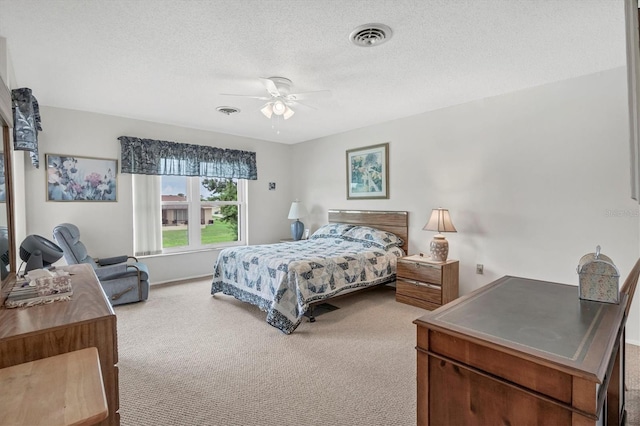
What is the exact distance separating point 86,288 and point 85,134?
336 centimetres

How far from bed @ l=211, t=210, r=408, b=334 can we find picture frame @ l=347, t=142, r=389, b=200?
12.7 inches

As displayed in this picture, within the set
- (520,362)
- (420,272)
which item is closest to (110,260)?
(420,272)

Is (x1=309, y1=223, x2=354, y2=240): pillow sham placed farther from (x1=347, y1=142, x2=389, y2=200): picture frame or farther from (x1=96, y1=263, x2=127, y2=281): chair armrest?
(x1=96, y1=263, x2=127, y2=281): chair armrest

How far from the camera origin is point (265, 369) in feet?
7.73

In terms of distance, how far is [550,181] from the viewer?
3.19 meters

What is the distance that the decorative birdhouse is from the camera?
4.47ft

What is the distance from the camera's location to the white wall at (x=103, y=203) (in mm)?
3840

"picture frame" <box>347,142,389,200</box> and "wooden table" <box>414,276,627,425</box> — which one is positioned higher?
"picture frame" <box>347,142,389,200</box>

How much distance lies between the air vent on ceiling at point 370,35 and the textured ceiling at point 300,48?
55mm

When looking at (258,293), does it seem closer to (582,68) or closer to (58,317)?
(58,317)

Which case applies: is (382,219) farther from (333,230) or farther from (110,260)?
(110,260)

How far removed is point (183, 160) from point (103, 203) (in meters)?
1.26

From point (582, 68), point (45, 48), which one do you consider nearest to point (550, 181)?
point (582, 68)

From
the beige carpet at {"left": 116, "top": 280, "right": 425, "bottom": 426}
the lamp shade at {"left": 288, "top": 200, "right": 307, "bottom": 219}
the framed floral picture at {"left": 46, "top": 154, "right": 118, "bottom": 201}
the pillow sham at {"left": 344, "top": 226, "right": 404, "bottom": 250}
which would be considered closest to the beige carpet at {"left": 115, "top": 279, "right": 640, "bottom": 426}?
the beige carpet at {"left": 116, "top": 280, "right": 425, "bottom": 426}
